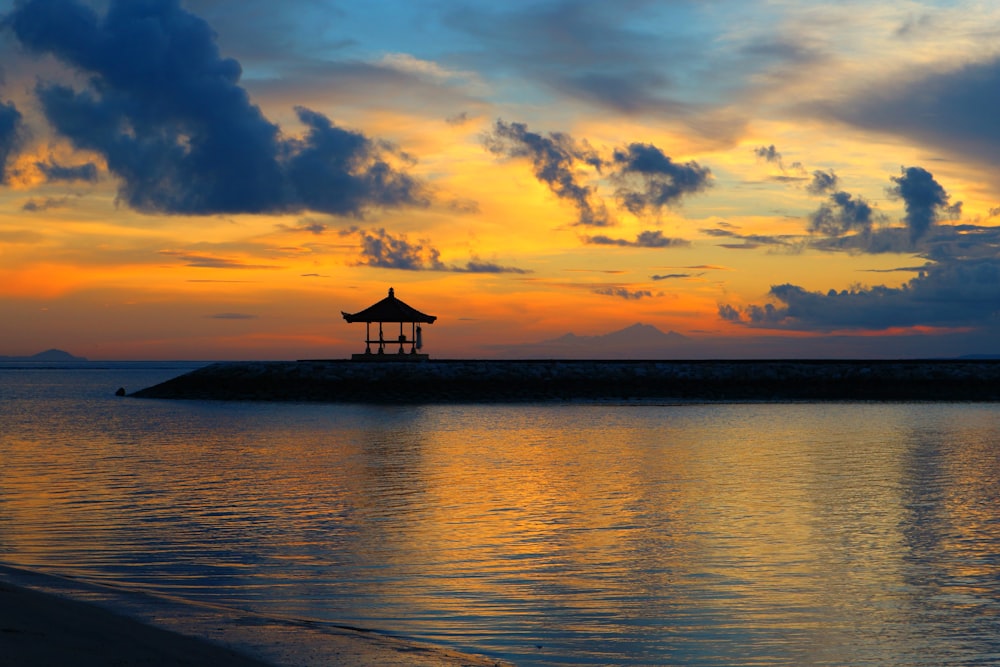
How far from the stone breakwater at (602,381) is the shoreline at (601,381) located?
0.06 m

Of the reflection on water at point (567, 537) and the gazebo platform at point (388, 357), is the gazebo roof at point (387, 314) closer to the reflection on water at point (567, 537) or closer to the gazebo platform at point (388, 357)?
the gazebo platform at point (388, 357)

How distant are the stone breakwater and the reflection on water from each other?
27.9m

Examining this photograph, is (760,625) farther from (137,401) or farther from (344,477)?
(137,401)

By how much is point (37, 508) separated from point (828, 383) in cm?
5348

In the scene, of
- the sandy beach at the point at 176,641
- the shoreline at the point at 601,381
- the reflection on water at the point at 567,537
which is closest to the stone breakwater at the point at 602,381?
the shoreline at the point at 601,381

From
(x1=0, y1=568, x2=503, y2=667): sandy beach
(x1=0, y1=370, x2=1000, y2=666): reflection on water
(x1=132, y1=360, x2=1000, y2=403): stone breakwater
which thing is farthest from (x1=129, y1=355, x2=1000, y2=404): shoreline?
(x1=0, y1=568, x2=503, y2=667): sandy beach

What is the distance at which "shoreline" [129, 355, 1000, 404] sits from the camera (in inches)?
2371

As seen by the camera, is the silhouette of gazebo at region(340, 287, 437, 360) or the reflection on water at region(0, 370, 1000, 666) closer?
the reflection on water at region(0, 370, 1000, 666)

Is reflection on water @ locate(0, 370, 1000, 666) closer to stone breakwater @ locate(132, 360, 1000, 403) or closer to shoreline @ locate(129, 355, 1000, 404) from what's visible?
shoreline @ locate(129, 355, 1000, 404)

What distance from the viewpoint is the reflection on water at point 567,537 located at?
9898 millimetres

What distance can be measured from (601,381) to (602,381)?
0.30 feet

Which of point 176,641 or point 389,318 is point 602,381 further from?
point 176,641

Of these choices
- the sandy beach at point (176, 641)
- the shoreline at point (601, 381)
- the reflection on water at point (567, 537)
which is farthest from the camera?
the shoreline at point (601, 381)

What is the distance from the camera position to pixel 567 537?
14.9m
